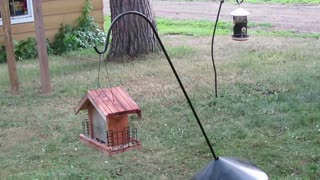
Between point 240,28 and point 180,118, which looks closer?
point 180,118

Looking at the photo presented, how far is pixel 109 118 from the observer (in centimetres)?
362

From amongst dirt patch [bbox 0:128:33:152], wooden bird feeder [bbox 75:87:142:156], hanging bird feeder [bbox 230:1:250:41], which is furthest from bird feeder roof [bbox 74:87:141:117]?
hanging bird feeder [bbox 230:1:250:41]

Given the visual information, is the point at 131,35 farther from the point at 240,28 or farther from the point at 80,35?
the point at 240,28

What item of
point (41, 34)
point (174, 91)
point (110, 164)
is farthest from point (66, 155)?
point (41, 34)

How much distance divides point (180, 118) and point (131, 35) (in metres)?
3.59

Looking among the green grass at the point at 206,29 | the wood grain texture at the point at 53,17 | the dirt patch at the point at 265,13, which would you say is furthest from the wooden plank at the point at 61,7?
the dirt patch at the point at 265,13

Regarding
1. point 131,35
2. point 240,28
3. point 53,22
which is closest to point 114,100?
point 240,28

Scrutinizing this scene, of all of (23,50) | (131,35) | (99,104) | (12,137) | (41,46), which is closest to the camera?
(99,104)

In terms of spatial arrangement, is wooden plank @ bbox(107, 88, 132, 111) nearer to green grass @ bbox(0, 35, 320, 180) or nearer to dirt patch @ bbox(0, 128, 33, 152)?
green grass @ bbox(0, 35, 320, 180)

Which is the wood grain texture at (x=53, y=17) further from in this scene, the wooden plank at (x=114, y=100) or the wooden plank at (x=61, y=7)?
the wooden plank at (x=114, y=100)

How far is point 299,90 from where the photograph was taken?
20.4 ft

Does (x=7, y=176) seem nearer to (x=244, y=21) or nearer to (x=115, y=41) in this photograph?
(x=244, y=21)

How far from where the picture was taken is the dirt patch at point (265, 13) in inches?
499

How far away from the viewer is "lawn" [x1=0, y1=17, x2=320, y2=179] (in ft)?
14.3
